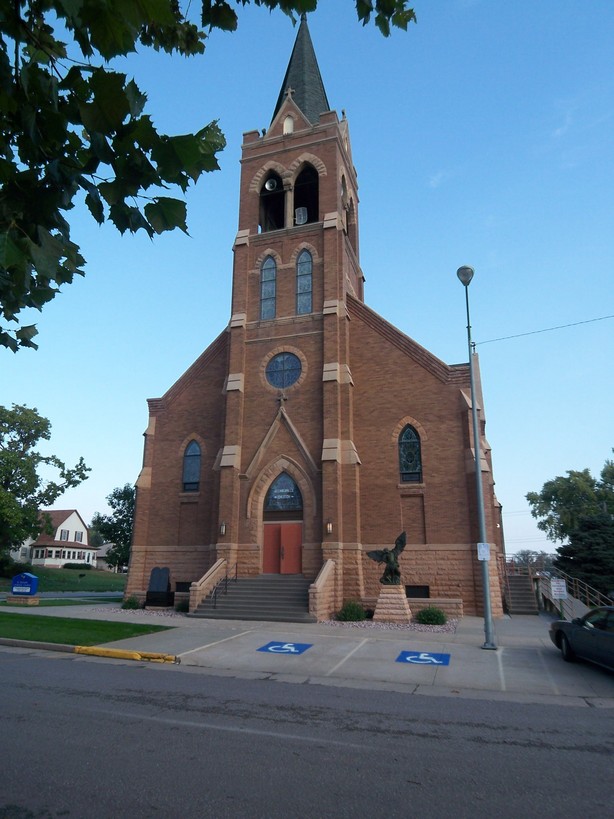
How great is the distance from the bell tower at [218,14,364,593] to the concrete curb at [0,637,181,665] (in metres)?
10.4

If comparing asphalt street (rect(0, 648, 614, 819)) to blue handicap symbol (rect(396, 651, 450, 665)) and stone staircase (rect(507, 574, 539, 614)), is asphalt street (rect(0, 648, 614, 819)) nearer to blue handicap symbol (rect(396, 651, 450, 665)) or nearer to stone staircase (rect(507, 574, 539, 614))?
blue handicap symbol (rect(396, 651, 450, 665))

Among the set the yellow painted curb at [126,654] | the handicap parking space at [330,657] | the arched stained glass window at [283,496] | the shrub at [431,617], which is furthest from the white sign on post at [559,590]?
the yellow painted curb at [126,654]

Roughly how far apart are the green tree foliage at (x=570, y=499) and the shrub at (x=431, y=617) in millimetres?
45882

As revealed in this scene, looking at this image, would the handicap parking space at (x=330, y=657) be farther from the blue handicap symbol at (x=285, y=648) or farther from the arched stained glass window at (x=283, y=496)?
the arched stained glass window at (x=283, y=496)

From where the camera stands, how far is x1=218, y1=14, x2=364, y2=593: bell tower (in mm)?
23750

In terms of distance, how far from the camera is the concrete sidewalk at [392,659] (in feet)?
33.3

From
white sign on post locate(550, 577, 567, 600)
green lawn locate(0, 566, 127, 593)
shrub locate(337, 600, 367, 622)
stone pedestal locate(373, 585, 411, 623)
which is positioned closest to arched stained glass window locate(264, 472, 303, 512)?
shrub locate(337, 600, 367, 622)

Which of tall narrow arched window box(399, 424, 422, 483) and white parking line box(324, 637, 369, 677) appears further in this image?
tall narrow arched window box(399, 424, 422, 483)

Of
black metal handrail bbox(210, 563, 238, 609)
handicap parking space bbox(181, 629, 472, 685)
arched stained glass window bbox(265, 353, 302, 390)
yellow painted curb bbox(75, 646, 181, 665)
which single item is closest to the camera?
handicap parking space bbox(181, 629, 472, 685)

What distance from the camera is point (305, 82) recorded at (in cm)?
3369

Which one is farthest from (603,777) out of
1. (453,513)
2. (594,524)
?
(594,524)

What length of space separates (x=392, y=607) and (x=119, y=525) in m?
36.7

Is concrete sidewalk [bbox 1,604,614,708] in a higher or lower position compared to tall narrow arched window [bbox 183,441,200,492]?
lower

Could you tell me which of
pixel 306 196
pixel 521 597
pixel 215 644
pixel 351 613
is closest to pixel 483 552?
pixel 351 613
